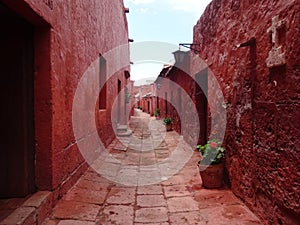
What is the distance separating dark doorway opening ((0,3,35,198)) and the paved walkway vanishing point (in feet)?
1.82

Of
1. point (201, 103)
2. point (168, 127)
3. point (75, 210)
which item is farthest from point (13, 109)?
point (168, 127)

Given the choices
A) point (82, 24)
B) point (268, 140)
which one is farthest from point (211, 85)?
point (82, 24)

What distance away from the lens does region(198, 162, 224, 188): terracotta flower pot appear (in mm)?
3432

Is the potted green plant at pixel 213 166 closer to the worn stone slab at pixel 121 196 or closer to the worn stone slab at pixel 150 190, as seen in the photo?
the worn stone slab at pixel 150 190

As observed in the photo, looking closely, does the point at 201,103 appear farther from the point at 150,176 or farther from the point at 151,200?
the point at 151,200

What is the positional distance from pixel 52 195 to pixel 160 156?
339cm

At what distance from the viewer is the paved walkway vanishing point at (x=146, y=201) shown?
8.41 ft

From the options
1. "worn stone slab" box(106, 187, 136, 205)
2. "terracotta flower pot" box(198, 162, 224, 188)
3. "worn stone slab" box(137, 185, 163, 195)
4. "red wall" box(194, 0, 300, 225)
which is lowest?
"worn stone slab" box(137, 185, 163, 195)

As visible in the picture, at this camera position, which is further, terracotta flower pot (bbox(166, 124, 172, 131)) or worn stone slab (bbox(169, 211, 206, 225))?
terracotta flower pot (bbox(166, 124, 172, 131))

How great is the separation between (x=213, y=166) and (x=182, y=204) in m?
0.78

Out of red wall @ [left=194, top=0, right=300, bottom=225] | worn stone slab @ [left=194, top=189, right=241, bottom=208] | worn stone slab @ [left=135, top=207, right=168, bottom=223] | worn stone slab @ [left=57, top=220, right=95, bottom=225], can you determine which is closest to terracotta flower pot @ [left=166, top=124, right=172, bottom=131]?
red wall @ [left=194, top=0, right=300, bottom=225]

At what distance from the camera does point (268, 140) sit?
239 centimetres

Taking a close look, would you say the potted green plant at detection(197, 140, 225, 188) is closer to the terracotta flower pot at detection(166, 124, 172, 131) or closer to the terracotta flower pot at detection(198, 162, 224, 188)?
A: the terracotta flower pot at detection(198, 162, 224, 188)

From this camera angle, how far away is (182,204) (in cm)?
299
